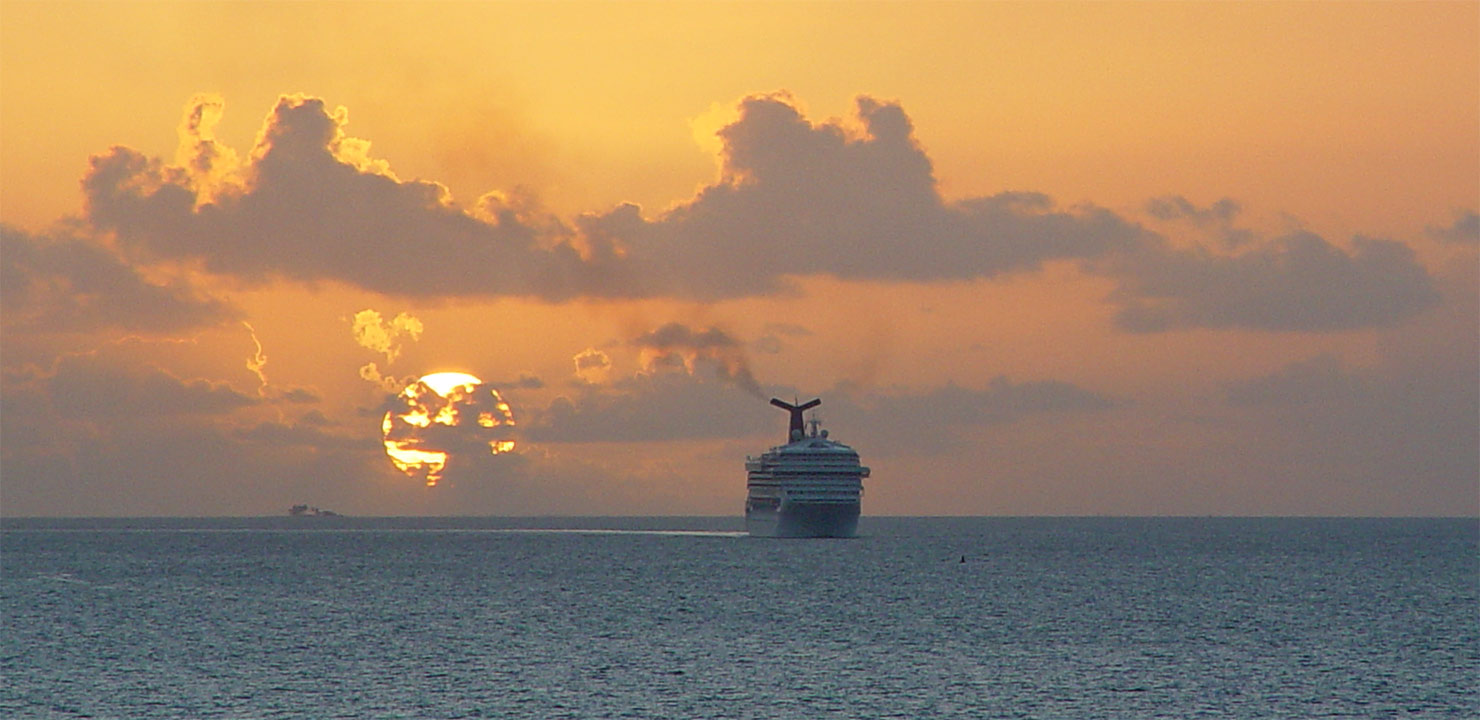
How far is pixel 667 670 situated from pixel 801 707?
50.2ft

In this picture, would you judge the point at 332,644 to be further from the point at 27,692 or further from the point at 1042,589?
the point at 1042,589

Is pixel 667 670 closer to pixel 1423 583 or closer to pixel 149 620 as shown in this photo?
pixel 149 620

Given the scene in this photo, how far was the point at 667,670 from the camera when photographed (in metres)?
89.1

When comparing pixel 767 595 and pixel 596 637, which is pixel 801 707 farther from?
pixel 767 595

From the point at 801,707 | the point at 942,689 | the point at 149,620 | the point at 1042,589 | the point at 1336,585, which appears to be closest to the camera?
the point at 801,707

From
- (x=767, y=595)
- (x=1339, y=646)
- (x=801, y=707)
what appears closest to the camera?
(x=801, y=707)

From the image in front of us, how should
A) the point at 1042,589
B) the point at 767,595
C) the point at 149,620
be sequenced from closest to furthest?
the point at 149,620, the point at 767,595, the point at 1042,589

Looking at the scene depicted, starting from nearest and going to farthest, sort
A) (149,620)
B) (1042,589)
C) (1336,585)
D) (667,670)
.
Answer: (667,670), (149,620), (1042,589), (1336,585)

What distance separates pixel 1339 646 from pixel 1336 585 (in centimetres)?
→ 7248

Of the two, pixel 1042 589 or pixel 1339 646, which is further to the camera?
pixel 1042 589

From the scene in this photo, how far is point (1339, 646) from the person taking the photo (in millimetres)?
103312

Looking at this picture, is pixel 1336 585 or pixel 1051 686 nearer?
pixel 1051 686

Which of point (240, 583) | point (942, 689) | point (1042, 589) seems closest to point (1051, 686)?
point (942, 689)

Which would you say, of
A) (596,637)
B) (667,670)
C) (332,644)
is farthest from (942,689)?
(332,644)
